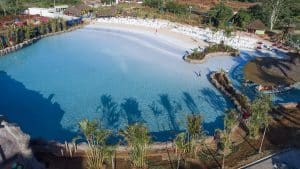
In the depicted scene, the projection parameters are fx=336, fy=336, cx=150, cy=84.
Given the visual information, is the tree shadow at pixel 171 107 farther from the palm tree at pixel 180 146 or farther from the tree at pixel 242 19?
the tree at pixel 242 19

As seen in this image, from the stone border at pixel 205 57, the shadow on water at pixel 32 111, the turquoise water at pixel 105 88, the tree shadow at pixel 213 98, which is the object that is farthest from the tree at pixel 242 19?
the shadow on water at pixel 32 111

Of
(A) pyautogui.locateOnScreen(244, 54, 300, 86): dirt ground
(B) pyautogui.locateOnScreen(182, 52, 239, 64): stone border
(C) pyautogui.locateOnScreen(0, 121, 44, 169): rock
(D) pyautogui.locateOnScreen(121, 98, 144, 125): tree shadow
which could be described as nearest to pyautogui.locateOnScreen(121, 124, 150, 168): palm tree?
(C) pyautogui.locateOnScreen(0, 121, 44, 169): rock

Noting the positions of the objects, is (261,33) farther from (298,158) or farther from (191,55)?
(298,158)

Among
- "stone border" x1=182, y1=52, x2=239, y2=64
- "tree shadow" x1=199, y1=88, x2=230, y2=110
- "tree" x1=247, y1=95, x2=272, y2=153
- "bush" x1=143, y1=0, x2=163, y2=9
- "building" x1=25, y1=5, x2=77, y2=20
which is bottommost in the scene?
"tree shadow" x1=199, y1=88, x2=230, y2=110

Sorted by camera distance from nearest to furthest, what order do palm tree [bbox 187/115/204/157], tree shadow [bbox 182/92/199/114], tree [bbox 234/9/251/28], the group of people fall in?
palm tree [bbox 187/115/204/157] → tree shadow [bbox 182/92/199/114] → the group of people → tree [bbox 234/9/251/28]

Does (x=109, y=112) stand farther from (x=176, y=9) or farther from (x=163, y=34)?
(x=176, y=9)

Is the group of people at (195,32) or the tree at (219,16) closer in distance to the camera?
the group of people at (195,32)

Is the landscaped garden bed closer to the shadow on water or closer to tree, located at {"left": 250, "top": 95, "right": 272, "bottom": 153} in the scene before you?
the shadow on water
